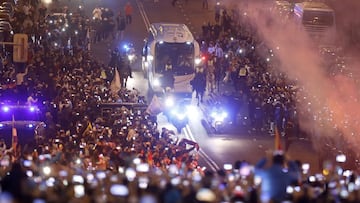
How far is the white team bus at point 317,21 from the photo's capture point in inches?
1238

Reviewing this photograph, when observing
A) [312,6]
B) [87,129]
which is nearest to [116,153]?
[87,129]

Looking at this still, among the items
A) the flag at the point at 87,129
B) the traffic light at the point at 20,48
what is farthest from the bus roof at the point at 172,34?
the flag at the point at 87,129

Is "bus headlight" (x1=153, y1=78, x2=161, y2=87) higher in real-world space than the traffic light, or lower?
lower

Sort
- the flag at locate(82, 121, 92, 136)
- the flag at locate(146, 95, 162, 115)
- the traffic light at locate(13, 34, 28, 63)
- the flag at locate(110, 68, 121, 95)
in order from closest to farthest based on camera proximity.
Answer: the flag at locate(82, 121, 92, 136)
the traffic light at locate(13, 34, 28, 63)
the flag at locate(146, 95, 162, 115)
the flag at locate(110, 68, 121, 95)

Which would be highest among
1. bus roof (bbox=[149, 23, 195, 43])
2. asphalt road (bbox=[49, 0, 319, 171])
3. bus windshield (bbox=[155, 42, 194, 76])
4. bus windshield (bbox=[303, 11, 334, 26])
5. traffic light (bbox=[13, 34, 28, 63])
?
traffic light (bbox=[13, 34, 28, 63])

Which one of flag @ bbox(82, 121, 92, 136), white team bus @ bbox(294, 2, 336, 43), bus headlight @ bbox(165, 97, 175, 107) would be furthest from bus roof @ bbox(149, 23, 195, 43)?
flag @ bbox(82, 121, 92, 136)

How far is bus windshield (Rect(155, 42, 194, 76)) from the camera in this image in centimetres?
2583

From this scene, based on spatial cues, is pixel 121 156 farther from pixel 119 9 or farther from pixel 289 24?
pixel 119 9

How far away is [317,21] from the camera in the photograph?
31734 mm

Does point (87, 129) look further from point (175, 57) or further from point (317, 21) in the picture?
point (317, 21)

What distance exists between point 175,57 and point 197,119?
256 centimetres

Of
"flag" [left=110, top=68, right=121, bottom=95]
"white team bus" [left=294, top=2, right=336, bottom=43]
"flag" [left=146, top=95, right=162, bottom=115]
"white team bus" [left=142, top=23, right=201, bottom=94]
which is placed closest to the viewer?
"flag" [left=146, top=95, right=162, bottom=115]

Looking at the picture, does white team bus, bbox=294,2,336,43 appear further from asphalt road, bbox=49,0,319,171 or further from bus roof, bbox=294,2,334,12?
asphalt road, bbox=49,0,319,171

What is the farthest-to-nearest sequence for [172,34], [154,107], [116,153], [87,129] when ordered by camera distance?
[172,34], [154,107], [87,129], [116,153]
